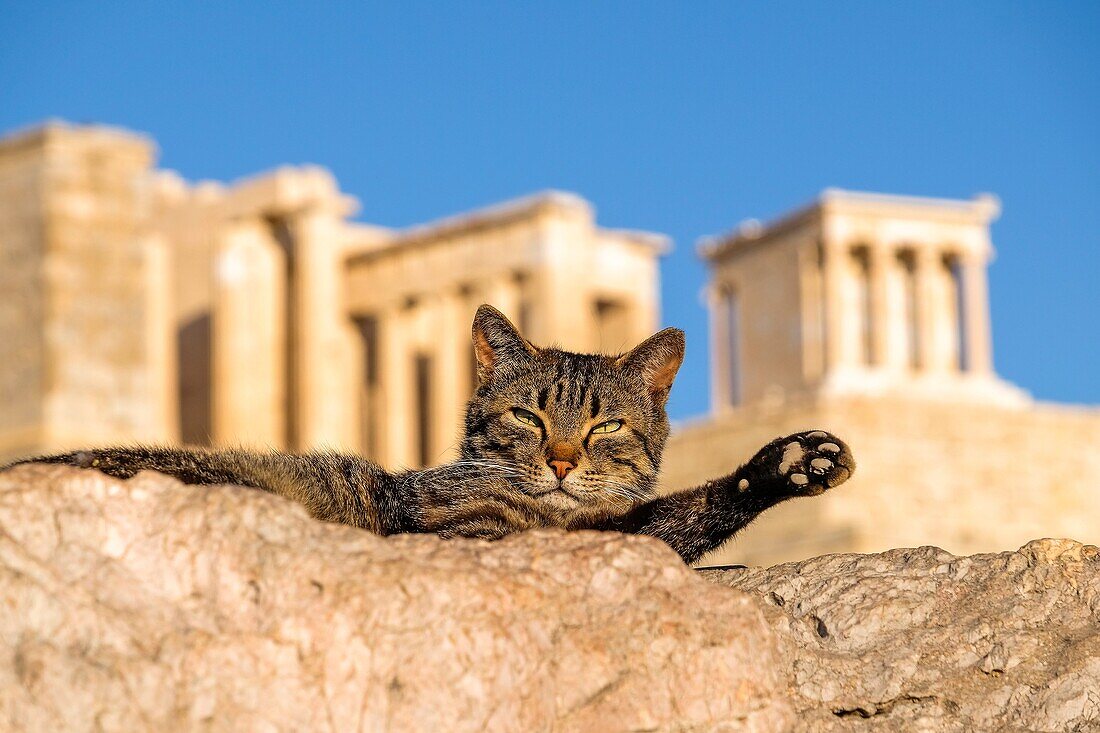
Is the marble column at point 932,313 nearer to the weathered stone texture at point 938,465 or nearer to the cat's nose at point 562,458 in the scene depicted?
the weathered stone texture at point 938,465

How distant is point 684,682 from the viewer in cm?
531

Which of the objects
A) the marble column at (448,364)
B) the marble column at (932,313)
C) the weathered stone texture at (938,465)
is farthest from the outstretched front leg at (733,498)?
the marble column at (932,313)

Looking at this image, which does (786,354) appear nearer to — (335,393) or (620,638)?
(335,393)

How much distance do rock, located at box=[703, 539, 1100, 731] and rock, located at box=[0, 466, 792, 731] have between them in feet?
0.84

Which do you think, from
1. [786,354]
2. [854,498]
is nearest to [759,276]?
[786,354]

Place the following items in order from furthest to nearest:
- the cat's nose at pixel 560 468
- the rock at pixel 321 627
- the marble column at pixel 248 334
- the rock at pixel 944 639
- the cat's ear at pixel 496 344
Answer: the marble column at pixel 248 334, the cat's ear at pixel 496 344, the cat's nose at pixel 560 468, the rock at pixel 944 639, the rock at pixel 321 627

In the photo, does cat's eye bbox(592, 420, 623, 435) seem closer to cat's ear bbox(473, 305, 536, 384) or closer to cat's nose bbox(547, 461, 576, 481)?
cat's nose bbox(547, 461, 576, 481)

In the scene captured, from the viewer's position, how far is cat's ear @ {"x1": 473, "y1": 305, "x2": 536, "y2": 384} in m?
7.21

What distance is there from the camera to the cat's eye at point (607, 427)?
22.7 ft

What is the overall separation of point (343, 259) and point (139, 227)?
1572 cm

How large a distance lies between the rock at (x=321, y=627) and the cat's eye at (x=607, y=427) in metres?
1.47

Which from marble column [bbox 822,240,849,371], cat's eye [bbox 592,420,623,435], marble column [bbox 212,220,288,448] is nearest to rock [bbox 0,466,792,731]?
cat's eye [bbox 592,420,623,435]

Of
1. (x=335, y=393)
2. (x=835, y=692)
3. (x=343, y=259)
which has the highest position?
(x=343, y=259)

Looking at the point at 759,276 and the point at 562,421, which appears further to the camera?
the point at 759,276
